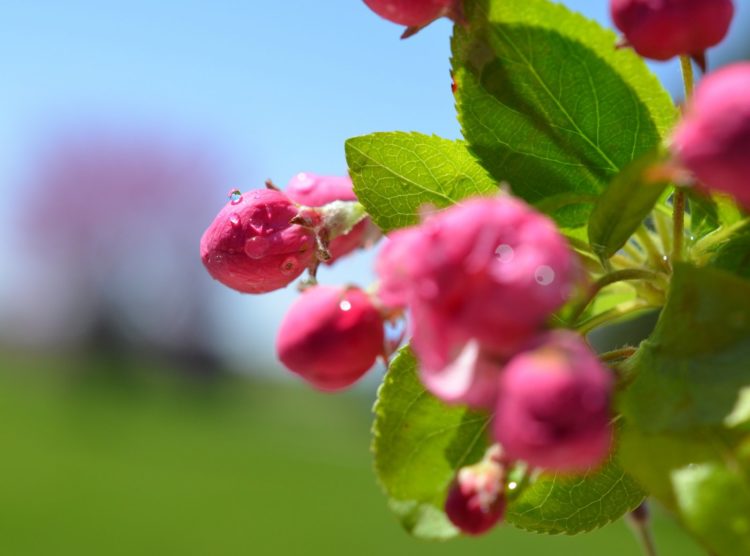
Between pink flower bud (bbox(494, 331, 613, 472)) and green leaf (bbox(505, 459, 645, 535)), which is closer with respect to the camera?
pink flower bud (bbox(494, 331, 613, 472))

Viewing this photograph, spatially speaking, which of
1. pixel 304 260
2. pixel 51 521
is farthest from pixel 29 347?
pixel 304 260

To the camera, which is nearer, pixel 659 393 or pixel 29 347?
pixel 659 393

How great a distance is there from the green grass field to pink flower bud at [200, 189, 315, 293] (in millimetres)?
10615

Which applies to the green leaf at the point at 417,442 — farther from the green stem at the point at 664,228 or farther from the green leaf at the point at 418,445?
the green stem at the point at 664,228

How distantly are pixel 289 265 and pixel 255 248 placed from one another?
0.03 meters

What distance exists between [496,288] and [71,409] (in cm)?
1694

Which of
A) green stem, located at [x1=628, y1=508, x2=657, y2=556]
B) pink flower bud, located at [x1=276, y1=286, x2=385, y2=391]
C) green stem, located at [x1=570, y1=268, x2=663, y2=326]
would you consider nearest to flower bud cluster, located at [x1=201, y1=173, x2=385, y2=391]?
pink flower bud, located at [x1=276, y1=286, x2=385, y2=391]

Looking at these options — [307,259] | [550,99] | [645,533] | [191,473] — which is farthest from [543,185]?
[191,473]

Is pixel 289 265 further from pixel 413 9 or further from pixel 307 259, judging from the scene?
pixel 413 9

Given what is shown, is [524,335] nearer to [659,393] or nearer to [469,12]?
[659,393]

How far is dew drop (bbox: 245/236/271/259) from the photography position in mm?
601

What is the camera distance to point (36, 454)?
14.8 m

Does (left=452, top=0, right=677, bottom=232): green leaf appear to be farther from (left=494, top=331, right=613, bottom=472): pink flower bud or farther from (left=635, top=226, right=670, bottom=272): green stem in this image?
(left=494, top=331, right=613, bottom=472): pink flower bud

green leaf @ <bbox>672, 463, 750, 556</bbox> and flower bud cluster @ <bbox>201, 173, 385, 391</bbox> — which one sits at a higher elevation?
flower bud cluster @ <bbox>201, 173, 385, 391</bbox>
